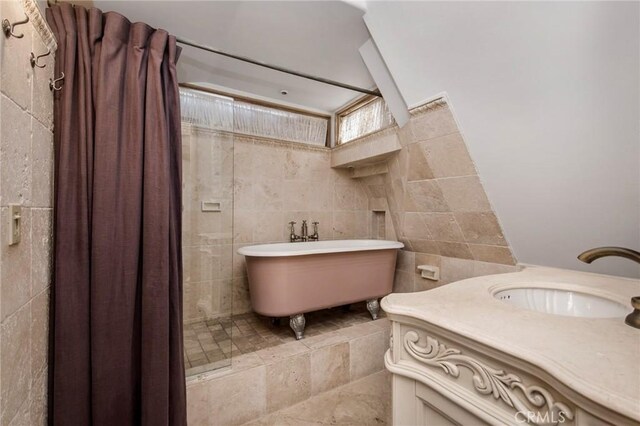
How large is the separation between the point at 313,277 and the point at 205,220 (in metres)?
0.92

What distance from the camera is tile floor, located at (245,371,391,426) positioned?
1652mm

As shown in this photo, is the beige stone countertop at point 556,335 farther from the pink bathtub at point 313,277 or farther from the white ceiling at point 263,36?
the white ceiling at point 263,36

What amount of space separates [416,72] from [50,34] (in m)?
1.78

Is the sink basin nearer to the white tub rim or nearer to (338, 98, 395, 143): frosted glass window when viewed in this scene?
the white tub rim

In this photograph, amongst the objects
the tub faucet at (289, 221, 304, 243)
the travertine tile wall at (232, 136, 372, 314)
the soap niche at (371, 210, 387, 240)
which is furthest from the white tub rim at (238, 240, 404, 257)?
the soap niche at (371, 210, 387, 240)

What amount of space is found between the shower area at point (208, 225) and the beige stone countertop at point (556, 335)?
144 centimetres

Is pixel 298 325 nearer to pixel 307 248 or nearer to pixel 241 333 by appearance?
pixel 241 333

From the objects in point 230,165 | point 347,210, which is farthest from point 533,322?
point 347,210

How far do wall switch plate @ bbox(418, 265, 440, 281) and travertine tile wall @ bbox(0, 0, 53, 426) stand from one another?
2.50 metres

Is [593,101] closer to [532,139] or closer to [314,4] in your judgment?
[532,139]

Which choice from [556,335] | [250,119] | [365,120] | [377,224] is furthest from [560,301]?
[250,119]

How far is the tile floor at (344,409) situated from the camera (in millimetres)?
1652

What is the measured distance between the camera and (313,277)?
7.10ft

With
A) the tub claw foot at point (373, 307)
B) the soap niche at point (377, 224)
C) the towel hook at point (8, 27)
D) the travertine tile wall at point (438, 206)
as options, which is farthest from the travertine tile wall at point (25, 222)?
the soap niche at point (377, 224)
